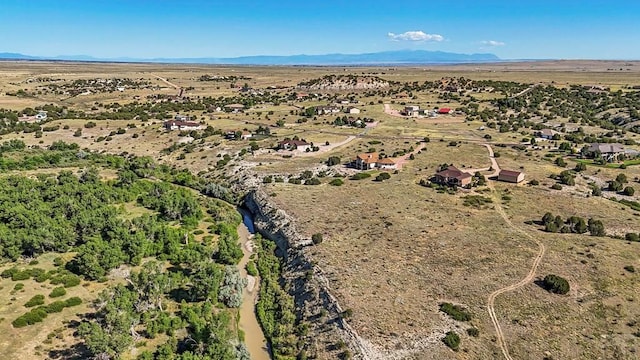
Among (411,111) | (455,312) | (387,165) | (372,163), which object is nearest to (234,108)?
(411,111)

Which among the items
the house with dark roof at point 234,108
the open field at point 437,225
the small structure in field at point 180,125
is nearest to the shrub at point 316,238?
the open field at point 437,225

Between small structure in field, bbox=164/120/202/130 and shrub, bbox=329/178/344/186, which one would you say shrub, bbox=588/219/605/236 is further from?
small structure in field, bbox=164/120/202/130

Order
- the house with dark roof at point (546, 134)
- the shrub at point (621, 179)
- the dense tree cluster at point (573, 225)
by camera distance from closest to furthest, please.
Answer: the dense tree cluster at point (573, 225), the shrub at point (621, 179), the house with dark roof at point (546, 134)

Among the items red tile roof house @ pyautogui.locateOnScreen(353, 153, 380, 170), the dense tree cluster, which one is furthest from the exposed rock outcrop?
the dense tree cluster

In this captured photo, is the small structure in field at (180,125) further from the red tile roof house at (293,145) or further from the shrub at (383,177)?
the shrub at (383,177)

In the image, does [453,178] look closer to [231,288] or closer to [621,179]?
[621,179]

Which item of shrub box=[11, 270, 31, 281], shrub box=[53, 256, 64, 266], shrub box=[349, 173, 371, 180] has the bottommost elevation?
shrub box=[53, 256, 64, 266]
